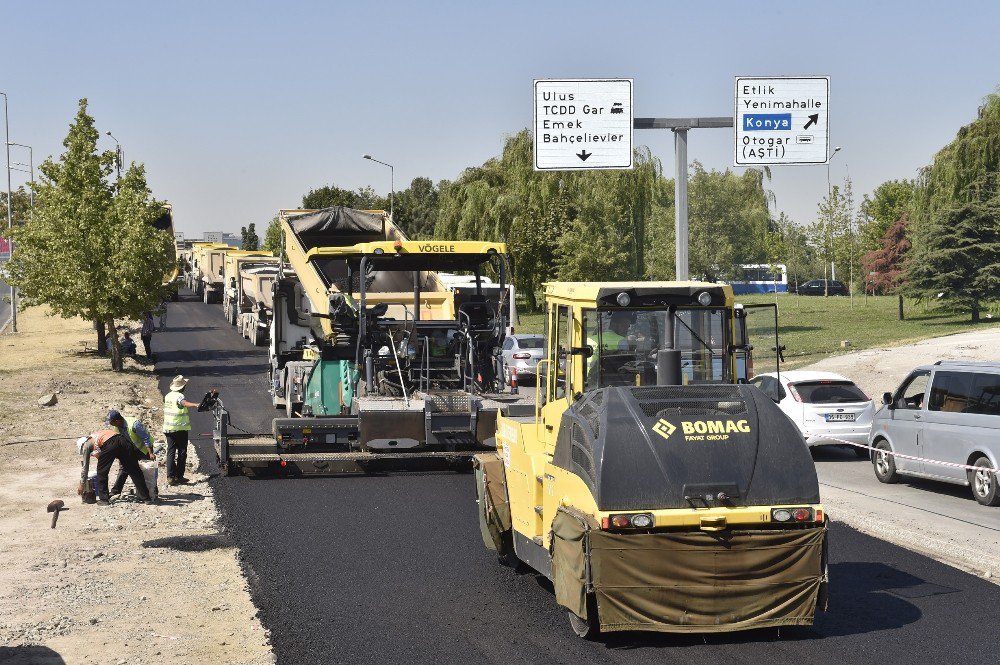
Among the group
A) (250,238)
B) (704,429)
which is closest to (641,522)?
(704,429)

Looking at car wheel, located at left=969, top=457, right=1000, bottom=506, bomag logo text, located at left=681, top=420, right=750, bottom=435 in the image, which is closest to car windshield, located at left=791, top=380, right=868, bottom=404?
car wheel, located at left=969, top=457, right=1000, bottom=506

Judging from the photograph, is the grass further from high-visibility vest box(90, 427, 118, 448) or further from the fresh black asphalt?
high-visibility vest box(90, 427, 118, 448)

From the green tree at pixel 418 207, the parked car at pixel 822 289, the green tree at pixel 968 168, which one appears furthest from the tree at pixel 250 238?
the green tree at pixel 968 168

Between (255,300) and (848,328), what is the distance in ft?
75.0

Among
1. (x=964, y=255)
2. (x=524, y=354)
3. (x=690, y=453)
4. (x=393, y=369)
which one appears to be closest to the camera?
(x=690, y=453)

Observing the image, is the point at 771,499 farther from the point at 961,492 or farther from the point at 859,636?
the point at 961,492

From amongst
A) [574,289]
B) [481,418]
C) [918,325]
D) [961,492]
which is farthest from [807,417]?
[918,325]

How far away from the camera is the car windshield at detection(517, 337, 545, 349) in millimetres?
33031

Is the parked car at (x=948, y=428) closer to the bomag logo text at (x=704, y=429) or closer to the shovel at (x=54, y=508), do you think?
the bomag logo text at (x=704, y=429)

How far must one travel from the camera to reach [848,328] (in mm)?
47406

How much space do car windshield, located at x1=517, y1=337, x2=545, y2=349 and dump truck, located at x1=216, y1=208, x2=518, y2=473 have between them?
38.4ft

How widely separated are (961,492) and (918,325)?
30.1 m

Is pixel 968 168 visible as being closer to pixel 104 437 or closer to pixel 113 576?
pixel 104 437

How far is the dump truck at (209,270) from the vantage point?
62.2 m
